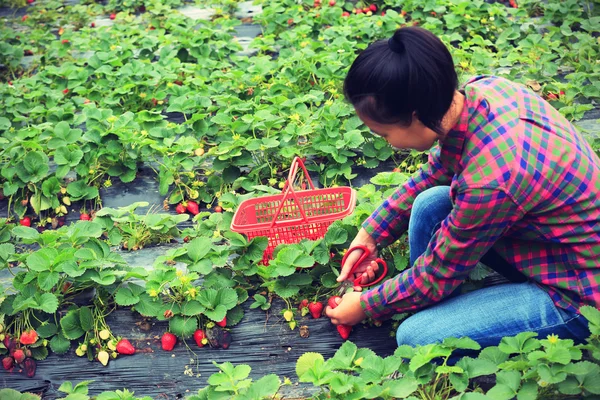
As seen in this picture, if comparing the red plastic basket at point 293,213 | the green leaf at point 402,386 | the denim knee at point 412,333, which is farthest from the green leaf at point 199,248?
the green leaf at point 402,386

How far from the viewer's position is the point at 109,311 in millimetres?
2828

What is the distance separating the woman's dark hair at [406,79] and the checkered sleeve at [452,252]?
10.4 inches

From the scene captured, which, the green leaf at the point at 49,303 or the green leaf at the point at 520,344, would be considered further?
the green leaf at the point at 49,303

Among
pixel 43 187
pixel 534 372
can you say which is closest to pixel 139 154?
pixel 43 187

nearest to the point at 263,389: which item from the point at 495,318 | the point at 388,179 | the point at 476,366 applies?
the point at 476,366

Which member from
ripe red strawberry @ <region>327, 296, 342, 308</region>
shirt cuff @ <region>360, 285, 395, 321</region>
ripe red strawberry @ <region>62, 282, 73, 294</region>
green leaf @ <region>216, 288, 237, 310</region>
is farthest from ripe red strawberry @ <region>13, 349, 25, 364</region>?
shirt cuff @ <region>360, 285, 395, 321</region>

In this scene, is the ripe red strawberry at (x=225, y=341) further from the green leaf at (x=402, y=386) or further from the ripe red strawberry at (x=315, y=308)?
the green leaf at (x=402, y=386)

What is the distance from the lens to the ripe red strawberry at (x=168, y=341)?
2.67 m

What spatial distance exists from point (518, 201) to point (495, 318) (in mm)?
445

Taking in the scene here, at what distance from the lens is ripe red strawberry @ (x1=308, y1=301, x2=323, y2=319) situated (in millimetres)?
2730

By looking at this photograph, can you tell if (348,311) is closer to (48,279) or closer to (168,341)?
(168,341)

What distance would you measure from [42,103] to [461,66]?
105 inches

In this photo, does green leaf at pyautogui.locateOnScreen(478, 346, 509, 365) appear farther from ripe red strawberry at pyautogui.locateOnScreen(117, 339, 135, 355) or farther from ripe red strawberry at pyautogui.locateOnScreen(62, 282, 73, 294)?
ripe red strawberry at pyautogui.locateOnScreen(62, 282, 73, 294)

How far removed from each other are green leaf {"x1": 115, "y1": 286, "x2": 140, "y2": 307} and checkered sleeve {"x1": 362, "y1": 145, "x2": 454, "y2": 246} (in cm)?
93
